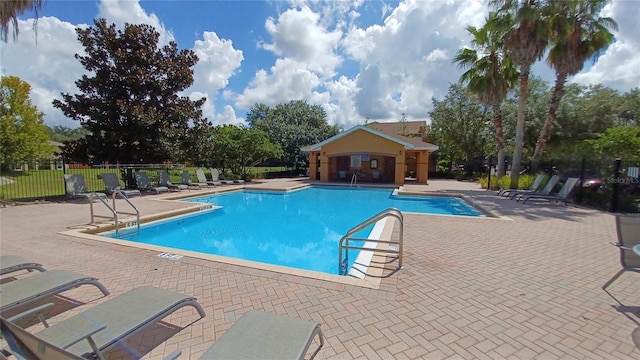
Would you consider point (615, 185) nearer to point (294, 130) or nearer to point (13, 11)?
point (13, 11)

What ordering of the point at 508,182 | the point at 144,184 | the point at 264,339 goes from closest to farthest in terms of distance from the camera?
the point at 264,339 → the point at 144,184 → the point at 508,182

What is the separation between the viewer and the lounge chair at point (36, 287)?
288 centimetres

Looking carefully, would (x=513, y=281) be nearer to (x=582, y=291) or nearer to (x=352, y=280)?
(x=582, y=291)

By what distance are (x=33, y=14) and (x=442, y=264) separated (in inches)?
473

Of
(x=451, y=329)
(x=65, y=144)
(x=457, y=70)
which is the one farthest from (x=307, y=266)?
(x=457, y=70)

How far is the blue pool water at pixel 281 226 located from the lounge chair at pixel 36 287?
3800 millimetres

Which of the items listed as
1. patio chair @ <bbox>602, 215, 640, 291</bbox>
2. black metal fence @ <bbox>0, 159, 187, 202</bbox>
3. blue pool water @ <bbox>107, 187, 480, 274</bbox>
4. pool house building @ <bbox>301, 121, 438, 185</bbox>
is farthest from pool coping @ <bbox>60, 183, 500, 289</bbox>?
pool house building @ <bbox>301, 121, 438, 185</bbox>

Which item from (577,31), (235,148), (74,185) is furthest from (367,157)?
(74,185)

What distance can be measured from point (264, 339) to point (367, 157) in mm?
22684

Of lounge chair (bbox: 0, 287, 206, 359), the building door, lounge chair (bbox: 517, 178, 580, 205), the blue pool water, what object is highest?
the building door

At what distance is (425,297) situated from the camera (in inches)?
148

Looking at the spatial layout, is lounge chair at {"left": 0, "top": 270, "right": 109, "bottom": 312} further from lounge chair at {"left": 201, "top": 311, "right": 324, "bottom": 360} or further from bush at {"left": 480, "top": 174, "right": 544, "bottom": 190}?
bush at {"left": 480, "top": 174, "right": 544, "bottom": 190}

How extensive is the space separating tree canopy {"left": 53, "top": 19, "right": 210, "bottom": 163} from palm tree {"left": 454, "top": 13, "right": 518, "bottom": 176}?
57.2ft

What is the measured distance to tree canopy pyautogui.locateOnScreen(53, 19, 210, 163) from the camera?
13.8m
